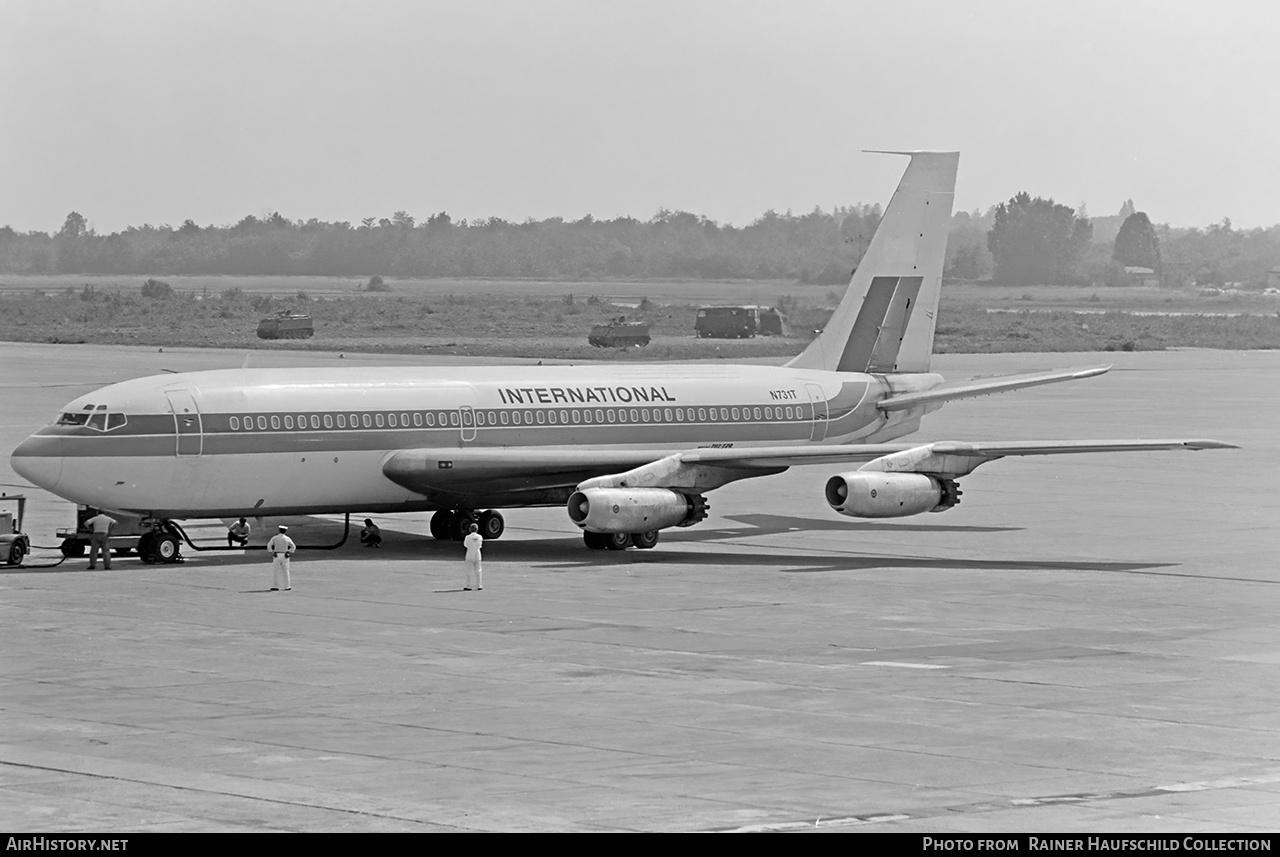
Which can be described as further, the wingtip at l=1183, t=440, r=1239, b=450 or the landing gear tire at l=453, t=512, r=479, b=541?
the landing gear tire at l=453, t=512, r=479, b=541

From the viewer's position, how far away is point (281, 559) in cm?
3600

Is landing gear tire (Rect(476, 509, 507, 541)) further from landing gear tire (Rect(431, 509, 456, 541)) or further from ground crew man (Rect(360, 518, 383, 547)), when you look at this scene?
ground crew man (Rect(360, 518, 383, 547))

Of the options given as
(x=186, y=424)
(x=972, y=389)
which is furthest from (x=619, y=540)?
(x=972, y=389)

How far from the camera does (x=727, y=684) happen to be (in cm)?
2691

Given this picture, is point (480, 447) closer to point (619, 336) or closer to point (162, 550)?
point (162, 550)

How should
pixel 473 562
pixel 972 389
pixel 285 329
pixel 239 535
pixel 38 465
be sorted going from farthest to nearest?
pixel 285 329
pixel 972 389
pixel 239 535
pixel 38 465
pixel 473 562

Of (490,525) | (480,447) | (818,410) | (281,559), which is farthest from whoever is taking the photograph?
(818,410)

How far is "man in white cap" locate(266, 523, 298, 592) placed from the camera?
3575 centimetres

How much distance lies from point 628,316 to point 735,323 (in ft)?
88.5

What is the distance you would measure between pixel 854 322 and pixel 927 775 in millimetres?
31170

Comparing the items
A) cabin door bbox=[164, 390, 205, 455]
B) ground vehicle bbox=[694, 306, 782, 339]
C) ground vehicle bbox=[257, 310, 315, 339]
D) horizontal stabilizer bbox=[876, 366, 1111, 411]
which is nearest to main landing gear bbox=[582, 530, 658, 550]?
cabin door bbox=[164, 390, 205, 455]

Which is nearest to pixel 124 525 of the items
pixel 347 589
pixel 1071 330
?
pixel 347 589

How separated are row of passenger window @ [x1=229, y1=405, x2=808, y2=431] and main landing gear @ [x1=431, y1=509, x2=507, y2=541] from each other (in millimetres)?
2328

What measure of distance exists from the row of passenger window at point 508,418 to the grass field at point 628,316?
58701 mm
